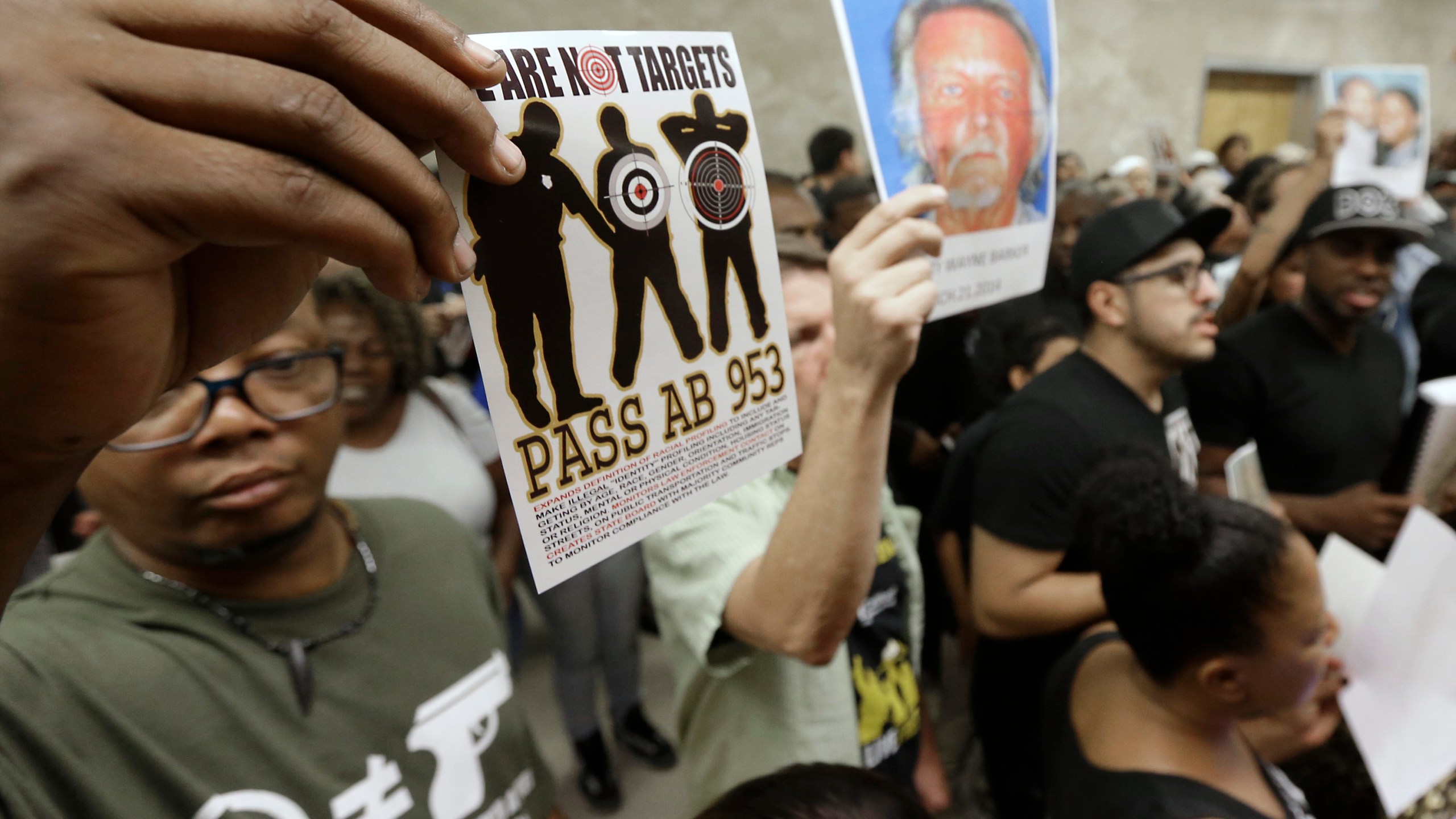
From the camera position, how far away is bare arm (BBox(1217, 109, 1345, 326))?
93.4 inches

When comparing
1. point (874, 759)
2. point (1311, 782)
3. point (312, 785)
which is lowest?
point (1311, 782)

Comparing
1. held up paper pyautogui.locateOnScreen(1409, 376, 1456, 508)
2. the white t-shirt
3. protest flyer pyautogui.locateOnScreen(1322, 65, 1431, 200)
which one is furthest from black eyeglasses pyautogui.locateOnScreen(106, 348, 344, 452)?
protest flyer pyautogui.locateOnScreen(1322, 65, 1431, 200)

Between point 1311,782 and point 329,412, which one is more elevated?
point 329,412

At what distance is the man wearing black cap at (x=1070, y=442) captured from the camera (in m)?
1.31

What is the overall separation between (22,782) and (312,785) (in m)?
0.23

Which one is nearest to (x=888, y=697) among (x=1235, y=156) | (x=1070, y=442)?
(x=1070, y=442)

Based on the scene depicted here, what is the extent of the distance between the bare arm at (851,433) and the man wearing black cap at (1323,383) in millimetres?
1505

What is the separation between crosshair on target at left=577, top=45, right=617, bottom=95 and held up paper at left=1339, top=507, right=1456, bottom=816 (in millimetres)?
1292

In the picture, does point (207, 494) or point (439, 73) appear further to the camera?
point (207, 494)

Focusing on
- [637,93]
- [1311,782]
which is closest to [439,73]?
[637,93]

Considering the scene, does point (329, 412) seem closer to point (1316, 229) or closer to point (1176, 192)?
point (1316, 229)

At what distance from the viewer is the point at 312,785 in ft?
2.36

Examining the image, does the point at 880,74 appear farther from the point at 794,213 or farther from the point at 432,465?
the point at 432,465

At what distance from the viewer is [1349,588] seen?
48.1 inches
